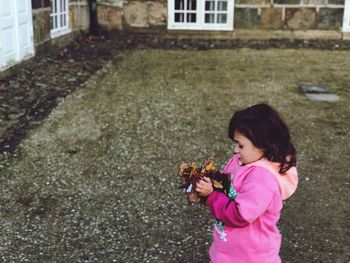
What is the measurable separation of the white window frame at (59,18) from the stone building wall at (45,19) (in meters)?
0.12

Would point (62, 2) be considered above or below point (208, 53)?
above

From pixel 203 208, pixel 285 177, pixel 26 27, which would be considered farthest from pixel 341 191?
pixel 26 27

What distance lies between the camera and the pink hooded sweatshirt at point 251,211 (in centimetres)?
213

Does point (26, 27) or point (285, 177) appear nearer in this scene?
point (285, 177)

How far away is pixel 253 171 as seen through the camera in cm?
220

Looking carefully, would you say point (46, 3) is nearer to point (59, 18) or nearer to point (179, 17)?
point (59, 18)

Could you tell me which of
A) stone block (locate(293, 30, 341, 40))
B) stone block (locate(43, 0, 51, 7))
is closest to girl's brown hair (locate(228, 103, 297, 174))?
stone block (locate(43, 0, 51, 7))

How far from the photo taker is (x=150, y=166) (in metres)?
4.70

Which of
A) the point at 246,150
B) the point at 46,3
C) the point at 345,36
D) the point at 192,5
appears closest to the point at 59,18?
the point at 46,3

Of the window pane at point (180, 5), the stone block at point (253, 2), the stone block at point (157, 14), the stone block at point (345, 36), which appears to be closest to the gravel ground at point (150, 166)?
the stone block at point (345, 36)

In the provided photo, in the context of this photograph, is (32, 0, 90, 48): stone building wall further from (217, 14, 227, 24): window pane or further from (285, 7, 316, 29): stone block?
(285, 7, 316, 29): stone block

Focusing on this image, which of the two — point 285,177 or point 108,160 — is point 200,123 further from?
point 285,177

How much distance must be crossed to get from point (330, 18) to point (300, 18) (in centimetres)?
56

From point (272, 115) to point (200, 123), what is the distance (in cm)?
363
